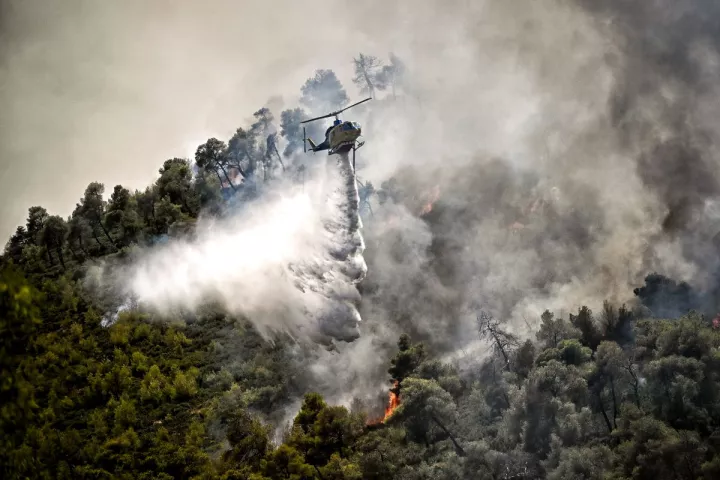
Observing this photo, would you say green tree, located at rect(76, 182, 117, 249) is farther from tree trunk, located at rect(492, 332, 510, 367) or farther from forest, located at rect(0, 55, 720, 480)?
tree trunk, located at rect(492, 332, 510, 367)

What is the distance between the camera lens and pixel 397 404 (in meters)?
55.8

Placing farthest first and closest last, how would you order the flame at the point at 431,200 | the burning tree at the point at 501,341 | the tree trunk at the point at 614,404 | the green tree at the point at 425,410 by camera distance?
the flame at the point at 431,200
the burning tree at the point at 501,341
the green tree at the point at 425,410
the tree trunk at the point at 614,404

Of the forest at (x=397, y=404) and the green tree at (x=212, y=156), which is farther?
the green tree at (x=212, y=156)

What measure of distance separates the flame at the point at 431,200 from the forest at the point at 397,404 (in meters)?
29.7

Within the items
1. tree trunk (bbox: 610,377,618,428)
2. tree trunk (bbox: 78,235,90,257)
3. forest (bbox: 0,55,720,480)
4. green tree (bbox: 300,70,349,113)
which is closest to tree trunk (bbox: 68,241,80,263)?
tree trunk (bbox: 78,235,90,257)

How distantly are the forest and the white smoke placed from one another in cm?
318

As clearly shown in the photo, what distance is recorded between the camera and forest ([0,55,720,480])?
4484 cm

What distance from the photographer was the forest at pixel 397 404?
44.8 meters

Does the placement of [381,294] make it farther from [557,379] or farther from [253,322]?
[557,379]

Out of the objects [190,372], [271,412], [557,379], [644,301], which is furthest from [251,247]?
[644,301]

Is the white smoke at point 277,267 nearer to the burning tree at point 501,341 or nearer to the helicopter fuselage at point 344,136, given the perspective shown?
the helicopter fuselage at point 344,136

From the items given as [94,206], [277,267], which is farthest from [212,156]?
[277,267]

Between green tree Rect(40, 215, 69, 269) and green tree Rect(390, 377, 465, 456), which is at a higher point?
green tree Rect(40, 215, 69, 269)

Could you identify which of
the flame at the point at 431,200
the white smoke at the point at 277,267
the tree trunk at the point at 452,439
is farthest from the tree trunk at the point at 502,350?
the flame at the point at 431,200
